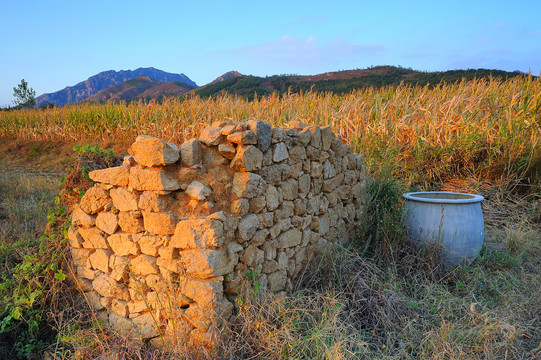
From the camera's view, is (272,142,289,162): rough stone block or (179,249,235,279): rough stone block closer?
(179,249,235,279): rough stone block

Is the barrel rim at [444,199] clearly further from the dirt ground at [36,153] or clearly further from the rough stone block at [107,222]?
the dirt ground at [36,153]

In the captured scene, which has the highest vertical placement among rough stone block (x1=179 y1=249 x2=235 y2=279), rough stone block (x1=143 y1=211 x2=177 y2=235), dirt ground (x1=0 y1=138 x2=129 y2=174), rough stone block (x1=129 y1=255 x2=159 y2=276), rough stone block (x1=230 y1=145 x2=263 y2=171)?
rough stone block (x1=230 y1=145 x2=263 y2=171)

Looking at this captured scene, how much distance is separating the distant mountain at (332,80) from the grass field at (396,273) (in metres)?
17.6

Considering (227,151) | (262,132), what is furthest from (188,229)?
(262,132)

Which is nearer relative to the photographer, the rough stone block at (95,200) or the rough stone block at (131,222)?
the rough stone block at (131,222)

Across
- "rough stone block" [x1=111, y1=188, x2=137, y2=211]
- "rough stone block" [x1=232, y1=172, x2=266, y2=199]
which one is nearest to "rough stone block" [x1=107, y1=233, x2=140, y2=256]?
"rough stone block" [x1=111, y1=188, x2=137, y2=211]

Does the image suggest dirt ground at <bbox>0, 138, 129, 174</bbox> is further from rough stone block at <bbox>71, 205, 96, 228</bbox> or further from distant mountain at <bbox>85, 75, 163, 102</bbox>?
distant mountain at <bbox>85, 75, 163, 102</bbox>

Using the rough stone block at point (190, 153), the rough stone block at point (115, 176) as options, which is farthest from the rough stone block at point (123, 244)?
the rough stone block at point (190, 153)

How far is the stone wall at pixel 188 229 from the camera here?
8.82ft

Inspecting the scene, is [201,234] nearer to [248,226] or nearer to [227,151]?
[248,226]

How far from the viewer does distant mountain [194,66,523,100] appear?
26.3 m

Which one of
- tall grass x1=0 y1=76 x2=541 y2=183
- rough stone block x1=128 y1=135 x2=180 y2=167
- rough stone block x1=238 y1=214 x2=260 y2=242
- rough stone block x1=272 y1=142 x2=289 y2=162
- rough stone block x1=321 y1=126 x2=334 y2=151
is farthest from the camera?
tall grass x1=0 y1=76 x2=541 y2=183

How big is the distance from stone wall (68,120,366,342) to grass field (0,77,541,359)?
0.68 ft

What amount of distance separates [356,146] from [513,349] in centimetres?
413
